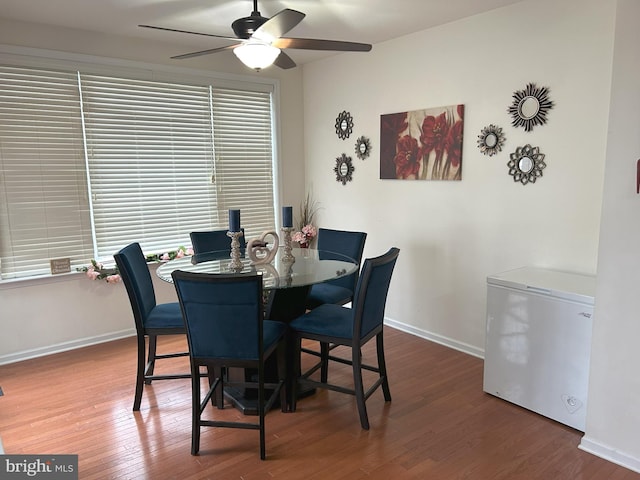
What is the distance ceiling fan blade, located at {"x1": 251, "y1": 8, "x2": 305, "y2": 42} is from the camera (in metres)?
2.09

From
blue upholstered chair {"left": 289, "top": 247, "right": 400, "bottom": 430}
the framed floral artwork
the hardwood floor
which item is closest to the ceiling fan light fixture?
blue upholstered chair {"left": 289, "top": 247, "right": 400, "bottom": 430}

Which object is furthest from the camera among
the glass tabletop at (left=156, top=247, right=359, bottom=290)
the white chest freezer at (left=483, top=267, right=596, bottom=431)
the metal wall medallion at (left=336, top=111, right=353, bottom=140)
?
the metal wall medallion at (left=336, top=111, right=353, bottom=140)

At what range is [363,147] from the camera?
431cm

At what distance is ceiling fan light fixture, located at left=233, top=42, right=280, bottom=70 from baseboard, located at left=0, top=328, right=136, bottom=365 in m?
2.71

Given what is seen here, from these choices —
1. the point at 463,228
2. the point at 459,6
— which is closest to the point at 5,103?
the point at 459,6

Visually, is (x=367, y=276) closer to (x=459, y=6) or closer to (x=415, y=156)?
(x=415, y=156)

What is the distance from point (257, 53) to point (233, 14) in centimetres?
99

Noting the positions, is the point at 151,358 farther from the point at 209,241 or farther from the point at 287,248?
the point at 287,248

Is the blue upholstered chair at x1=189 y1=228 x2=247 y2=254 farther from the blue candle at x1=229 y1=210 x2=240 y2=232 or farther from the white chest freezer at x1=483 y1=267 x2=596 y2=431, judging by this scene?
the white chest freezer at x1=483 y1=267 x2=596 y2=431

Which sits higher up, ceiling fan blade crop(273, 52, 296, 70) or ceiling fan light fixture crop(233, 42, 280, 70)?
ceiling fan blade crop(273, 52, 296, 70)

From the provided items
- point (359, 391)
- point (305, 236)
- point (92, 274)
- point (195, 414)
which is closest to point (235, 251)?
point (195, 414)

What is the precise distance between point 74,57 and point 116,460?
299 centimetres

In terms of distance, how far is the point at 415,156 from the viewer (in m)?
3.83

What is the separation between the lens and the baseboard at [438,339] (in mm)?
3566
